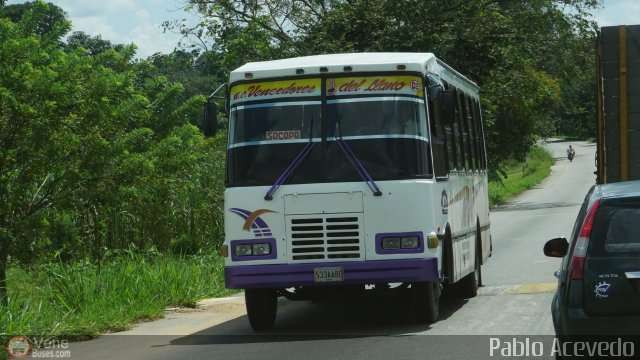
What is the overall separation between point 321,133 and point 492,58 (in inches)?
1093

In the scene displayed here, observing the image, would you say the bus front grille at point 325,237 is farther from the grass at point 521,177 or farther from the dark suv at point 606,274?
the grass at point 521,177

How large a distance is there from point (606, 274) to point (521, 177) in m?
71.4

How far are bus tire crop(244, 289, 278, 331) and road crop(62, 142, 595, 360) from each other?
0.46ft

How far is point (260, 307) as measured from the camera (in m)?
12.7

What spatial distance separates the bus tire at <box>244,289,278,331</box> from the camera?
1263 centimetres

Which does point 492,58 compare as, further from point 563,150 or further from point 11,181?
point 563,150

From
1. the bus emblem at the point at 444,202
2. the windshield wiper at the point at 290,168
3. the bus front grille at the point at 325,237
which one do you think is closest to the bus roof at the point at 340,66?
the windshield wiper at the point at 290,168

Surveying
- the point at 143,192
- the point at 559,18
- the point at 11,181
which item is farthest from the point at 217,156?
the point at 559,18

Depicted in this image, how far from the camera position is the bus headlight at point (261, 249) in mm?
12250

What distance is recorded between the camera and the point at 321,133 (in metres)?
12.5

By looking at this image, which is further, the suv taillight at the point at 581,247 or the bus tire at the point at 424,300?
the bus tire at the point at 424,300

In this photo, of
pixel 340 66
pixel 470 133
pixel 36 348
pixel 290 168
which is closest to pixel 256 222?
pixel 290 168

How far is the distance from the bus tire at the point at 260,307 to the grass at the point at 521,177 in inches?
1312

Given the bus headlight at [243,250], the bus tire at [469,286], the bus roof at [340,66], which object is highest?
the bus roof at [340,66]
